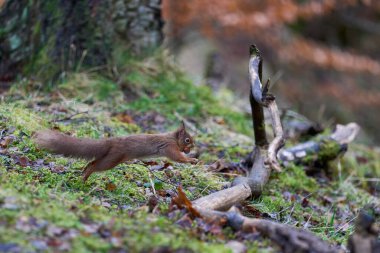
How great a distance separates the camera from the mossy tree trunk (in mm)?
6785

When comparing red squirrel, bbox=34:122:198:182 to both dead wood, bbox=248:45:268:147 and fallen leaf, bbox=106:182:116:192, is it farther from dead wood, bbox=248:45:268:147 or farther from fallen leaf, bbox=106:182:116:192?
dead wood, bbox=248:45:268:147

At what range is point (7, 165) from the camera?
4238 mm

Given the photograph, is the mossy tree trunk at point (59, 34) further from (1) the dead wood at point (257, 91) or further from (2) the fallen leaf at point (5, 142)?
(1) the dead wood at point (257, 91)

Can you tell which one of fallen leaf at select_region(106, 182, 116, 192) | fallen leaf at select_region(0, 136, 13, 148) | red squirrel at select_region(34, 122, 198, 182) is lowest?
fallen leaf at select_region(106, 182, 116, 192)

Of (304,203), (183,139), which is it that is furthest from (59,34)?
(304,203)

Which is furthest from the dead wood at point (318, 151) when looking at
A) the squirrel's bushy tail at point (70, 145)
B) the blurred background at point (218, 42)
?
the squirrel's bushy tail at point (70, 145)

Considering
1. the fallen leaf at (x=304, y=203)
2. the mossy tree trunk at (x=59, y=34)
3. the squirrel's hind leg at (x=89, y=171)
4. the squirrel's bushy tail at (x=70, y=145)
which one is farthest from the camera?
the mossy tree trunk at (x=59, y=34)

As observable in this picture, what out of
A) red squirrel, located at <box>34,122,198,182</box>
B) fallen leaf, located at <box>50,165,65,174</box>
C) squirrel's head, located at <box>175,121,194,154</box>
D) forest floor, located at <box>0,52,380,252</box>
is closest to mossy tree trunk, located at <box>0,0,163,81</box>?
forest floor, located at <box>0,52,380,252</box>

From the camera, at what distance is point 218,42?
1330 cm

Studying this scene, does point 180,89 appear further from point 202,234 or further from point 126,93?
point 202,234

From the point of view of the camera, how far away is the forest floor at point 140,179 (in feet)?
10.4

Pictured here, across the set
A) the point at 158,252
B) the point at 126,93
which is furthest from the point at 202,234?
the point at 126,93

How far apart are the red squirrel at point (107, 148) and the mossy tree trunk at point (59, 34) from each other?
2.48 metres

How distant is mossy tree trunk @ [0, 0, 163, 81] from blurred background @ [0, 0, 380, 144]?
0.04ft
